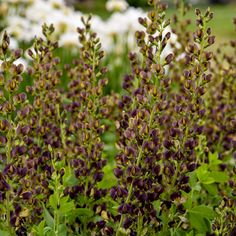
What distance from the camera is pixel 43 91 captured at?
1951 millimetres

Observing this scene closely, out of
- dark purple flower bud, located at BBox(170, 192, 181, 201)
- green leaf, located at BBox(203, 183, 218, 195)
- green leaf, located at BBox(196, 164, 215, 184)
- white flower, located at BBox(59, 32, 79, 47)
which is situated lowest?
Result: green leaf, located at BBox(203, 183, 218, 195)

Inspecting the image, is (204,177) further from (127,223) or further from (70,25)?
(70,25)

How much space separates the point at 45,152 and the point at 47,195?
0.13 metres

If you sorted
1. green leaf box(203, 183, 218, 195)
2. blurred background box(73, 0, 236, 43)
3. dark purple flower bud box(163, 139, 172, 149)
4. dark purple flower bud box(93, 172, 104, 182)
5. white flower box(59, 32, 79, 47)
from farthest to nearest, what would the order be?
blurred background box(73, 0, 236, 43) → white flower box(59, 32, 79, 47) → green leaf box(203, 183, 218, 195) → dark purple flower bud box(93, 172, 104, 182) → dark purple flower bud box(163, 139, 172, 149)

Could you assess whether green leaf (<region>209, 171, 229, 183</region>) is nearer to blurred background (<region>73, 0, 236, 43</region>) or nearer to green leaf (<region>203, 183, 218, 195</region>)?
green leaf (<region>203, 183, 218, 195</region>)

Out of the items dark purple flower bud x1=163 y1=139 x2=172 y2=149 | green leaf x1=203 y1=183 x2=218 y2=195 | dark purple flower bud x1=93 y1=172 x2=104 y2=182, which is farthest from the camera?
green leaf x1=203 y1=183 x2=218 y2=195

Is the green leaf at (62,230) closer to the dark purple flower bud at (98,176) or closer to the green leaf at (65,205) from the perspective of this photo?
the green leaf at (65,205)

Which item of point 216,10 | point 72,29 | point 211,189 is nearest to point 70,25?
point 72,29

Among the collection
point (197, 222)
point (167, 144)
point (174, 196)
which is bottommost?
point (197, 222)

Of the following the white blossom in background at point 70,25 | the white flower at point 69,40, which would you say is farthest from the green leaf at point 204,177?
the white flower at point 69,40

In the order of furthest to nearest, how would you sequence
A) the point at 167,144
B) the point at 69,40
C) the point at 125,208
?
the point at 69,40 → the point at 167,144 → the point at 125,208

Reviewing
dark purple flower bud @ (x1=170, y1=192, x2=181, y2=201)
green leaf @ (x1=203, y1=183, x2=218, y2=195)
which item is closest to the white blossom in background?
green leaf @ (x1=203, y1=183, x2=218, y2=195)

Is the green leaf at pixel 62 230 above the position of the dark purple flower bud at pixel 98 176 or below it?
below

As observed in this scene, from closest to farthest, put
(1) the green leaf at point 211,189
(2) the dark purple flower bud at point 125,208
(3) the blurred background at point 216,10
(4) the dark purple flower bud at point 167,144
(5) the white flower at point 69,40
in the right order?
(2) the dark purple flower bud at point 125,208 → (4) the dark purple flower bud at point 167,144 → (1) the green leaf at point 211,189 → (5) the white flower at point 69,40 → (3) the blurred background at point 216,10
